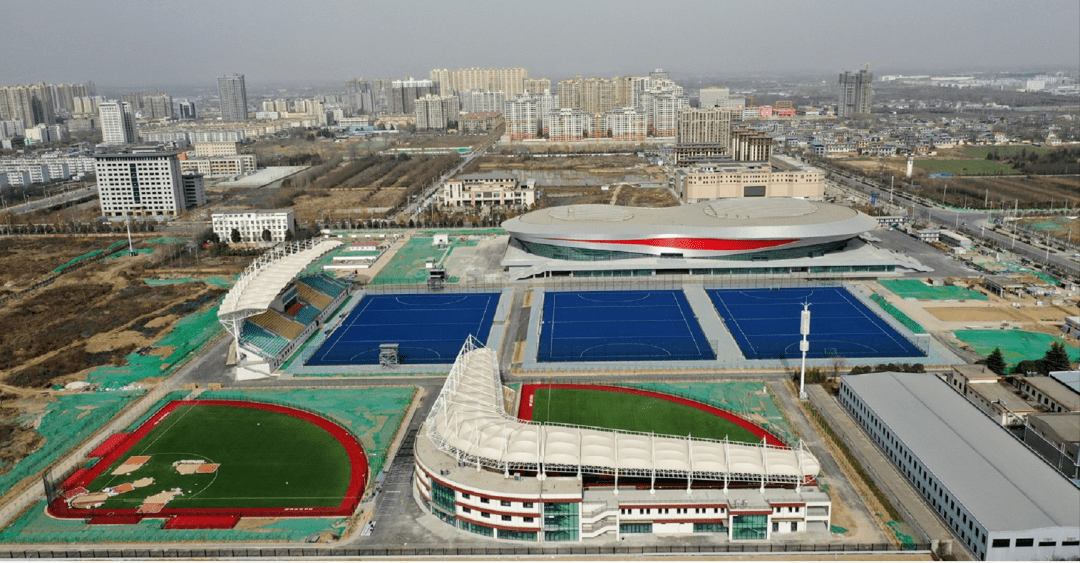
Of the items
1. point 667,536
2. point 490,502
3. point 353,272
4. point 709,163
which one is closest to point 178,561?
point 490,502

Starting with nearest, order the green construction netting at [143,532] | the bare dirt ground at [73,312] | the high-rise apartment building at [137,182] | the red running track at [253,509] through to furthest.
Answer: the green construction netting at [143,532]
the red running track at [253,509]
the bare dirt ground at [73,312]
the high-rise apartment building at [137,182]

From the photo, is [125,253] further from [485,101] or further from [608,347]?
[485,101]

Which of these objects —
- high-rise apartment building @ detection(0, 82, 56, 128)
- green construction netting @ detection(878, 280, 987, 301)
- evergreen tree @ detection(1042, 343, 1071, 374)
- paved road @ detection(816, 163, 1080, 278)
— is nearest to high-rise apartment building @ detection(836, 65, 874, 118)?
paved road @ detection(816, 163, 1080, 278)

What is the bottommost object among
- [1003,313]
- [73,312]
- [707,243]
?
[73,312]

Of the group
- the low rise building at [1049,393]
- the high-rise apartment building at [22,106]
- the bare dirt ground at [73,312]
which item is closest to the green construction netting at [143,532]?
the bare dirt ground at [73,312]

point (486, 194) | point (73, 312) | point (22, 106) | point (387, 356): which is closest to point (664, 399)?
point (387, 356)

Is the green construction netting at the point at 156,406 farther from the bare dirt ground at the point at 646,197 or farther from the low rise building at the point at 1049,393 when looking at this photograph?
the bare dirt ground at the point at 646,197

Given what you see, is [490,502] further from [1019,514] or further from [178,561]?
[1019,514]
